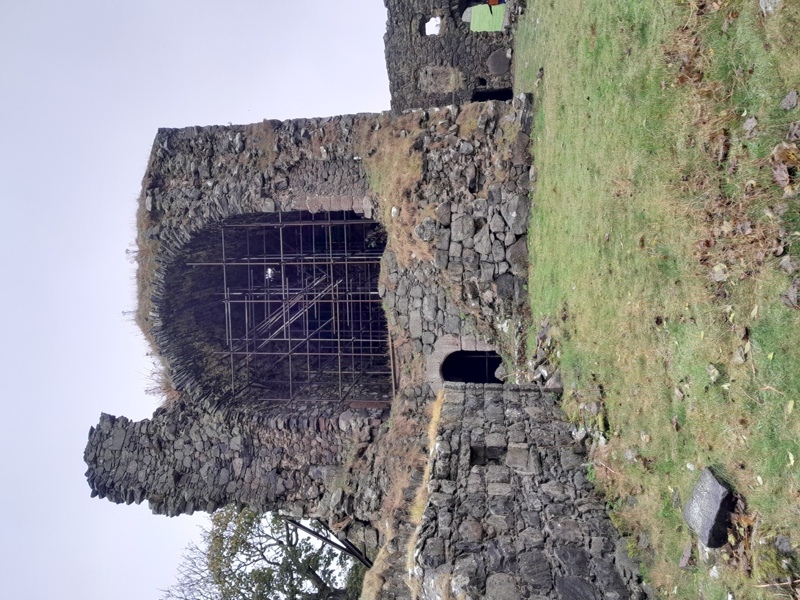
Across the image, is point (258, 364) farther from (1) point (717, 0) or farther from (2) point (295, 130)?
(1) point (717, 0)

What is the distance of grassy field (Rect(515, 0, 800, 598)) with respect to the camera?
3.21 metres

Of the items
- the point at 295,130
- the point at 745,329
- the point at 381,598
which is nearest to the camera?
the point at 745,329

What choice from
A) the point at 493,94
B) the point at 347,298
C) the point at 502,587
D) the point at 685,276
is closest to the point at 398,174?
the point at 347,298

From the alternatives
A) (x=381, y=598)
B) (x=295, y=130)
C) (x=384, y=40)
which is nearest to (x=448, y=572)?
(x=381, y=598)

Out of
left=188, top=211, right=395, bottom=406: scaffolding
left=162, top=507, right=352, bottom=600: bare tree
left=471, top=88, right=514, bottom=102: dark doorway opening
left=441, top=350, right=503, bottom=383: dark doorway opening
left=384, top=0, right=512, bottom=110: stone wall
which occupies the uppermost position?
left=384, top=0, right=512, bottom=110: stone wall

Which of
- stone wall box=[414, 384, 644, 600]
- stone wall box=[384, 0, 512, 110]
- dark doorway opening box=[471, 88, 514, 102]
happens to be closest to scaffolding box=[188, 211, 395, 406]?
stone wall box=[384, 0, 512, 110]

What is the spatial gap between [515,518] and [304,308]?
6874 mm

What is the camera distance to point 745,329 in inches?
135

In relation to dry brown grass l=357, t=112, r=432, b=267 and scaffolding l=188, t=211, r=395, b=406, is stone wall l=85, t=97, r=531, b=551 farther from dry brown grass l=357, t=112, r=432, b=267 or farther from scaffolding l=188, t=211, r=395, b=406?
scaffolding l=188, t=211, r=395, b=406

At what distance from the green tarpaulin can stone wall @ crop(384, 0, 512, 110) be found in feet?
0.50

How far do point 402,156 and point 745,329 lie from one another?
654 centimetres

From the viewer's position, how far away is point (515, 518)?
16.4 feet

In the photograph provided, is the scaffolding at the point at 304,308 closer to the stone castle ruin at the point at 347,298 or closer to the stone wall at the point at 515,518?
the stone castle ruin at the point at 347,298

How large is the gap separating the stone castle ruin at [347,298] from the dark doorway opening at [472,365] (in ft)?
0.15
